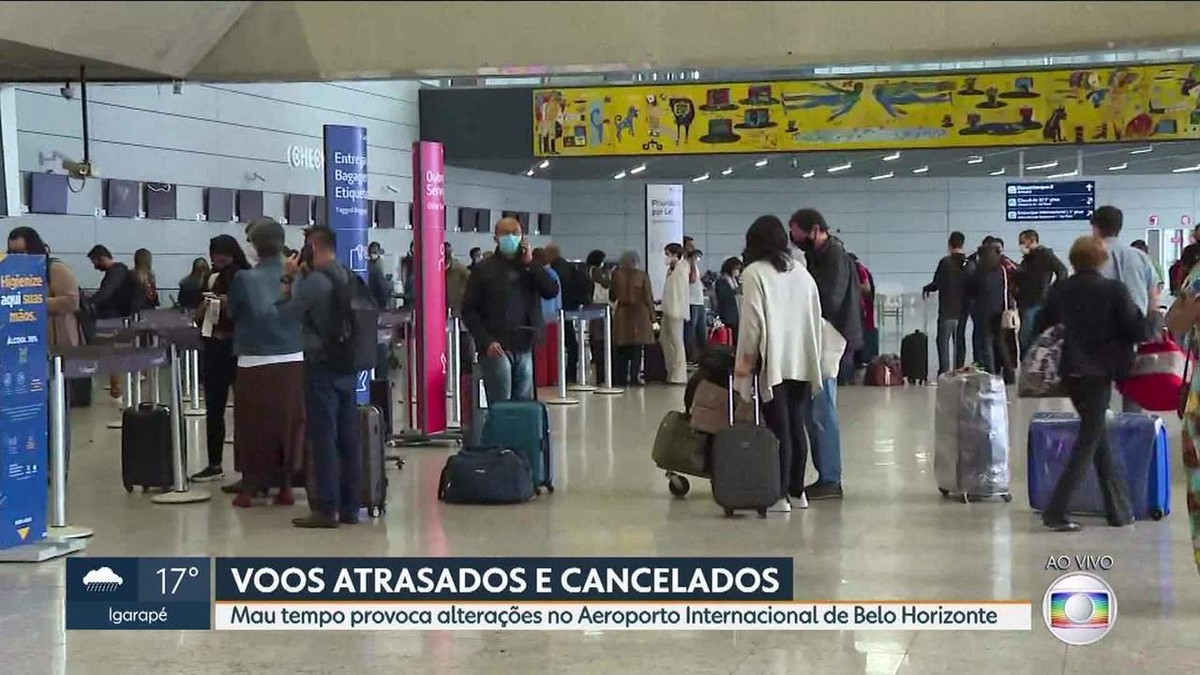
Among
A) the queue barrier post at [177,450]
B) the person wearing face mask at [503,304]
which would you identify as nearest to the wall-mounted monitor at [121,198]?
the queue barrier post at [177,450]

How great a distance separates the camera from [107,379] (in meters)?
16.7

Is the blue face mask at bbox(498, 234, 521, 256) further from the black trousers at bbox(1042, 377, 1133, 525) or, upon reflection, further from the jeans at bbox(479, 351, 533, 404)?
the black trousers at bbox(1042, 377, 1133, 525)

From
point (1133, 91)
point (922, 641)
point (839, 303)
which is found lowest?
point (922, 641)

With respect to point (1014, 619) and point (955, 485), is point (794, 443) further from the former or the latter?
point (1014, 619)

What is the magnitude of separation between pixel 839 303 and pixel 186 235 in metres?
12.4

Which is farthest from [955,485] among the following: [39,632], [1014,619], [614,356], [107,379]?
[107,379]

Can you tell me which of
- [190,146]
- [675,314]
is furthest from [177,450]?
[190,146]

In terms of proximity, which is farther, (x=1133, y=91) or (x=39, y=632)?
(x=1133, y=91)

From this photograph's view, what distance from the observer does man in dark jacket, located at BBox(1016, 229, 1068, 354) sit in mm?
15102

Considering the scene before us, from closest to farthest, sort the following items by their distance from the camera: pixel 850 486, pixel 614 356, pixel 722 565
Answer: pixel 722 565 → pixel 850 486 → pixel 614 356

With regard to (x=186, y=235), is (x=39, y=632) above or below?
below

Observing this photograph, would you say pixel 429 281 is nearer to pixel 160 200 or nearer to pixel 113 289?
pixel 113 289

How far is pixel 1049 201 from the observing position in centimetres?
2184

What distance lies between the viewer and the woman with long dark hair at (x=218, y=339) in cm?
865
